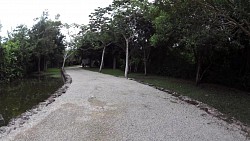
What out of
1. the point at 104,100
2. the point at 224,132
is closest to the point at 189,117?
the point at 224,132

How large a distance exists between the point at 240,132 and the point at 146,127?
2172 millimetres

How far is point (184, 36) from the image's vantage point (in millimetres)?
12609

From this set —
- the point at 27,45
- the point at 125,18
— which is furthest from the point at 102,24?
the point at 27,45

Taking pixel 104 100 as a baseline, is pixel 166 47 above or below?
above

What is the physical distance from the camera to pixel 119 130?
6.32m

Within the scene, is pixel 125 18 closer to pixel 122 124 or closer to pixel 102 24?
pixel 102 24

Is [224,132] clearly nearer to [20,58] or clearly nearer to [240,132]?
[240,132]

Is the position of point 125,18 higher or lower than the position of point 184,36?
higher

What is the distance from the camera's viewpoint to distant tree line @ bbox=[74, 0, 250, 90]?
956 centimetres

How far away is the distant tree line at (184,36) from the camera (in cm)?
956

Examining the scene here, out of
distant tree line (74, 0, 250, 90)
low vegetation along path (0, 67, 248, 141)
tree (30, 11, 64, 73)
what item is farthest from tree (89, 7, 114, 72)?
low vegetation along path (0, 67, 248, 141)

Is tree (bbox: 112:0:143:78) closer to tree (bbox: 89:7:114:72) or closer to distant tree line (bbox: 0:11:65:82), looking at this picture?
tree (bbox: 89:7:114:72)

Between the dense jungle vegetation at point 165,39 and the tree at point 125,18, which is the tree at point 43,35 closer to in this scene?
the dense jungle vegetation at point 165,39

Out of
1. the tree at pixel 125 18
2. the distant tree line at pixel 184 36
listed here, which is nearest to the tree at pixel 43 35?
the distant tree line at pixel 184 36
